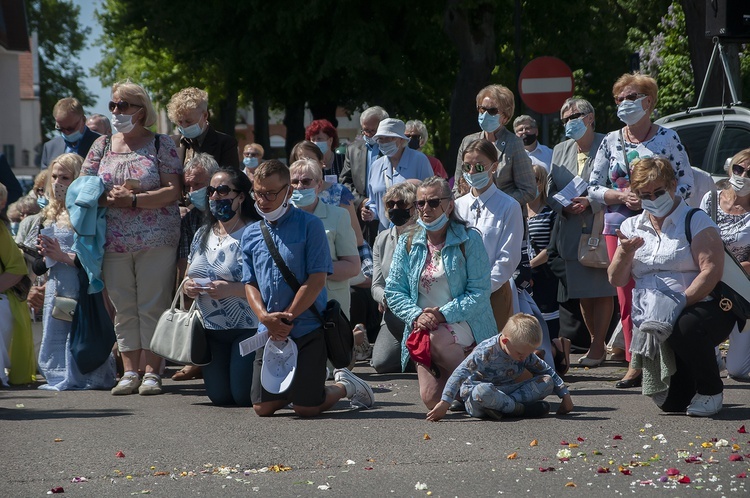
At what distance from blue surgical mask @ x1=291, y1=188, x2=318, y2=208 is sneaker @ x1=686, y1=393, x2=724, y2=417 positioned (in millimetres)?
3442

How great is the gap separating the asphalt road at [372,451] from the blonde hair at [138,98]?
2.21 meters

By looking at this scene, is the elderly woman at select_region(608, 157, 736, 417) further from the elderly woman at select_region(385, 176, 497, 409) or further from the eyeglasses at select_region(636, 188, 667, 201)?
the elderly woman at select_region(385, 176, 497, 409)

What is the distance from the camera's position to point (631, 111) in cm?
995

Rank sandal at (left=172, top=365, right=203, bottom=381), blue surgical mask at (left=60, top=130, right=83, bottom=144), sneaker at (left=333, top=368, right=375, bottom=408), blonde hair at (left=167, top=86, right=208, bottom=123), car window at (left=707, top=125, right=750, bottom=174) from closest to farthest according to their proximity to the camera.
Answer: sneaker at (left=333, top=368, right=375, bottom=408) < blonde hair at (left=167, top=86, right=208, bottom=123) < sandal at (left=172, top=365, right=203, bottom=381) < blue surgical mask at (left=60, top=130, right=83, bottom=144) < car window at (left=707, top=125, right=750, bottom=174)

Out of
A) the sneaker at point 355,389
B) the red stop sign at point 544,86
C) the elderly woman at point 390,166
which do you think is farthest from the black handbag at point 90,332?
the red stop sign at point 544,86

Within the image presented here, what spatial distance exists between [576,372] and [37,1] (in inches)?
2741

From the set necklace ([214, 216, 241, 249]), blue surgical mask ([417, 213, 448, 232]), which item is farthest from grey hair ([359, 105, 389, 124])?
blue surgical mask ([417, 213, 448, 232])

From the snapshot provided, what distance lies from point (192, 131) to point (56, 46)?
68.2 meters

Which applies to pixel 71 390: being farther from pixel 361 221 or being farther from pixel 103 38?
pixel 103 38

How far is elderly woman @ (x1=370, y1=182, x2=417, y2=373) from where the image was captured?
34.1 feet

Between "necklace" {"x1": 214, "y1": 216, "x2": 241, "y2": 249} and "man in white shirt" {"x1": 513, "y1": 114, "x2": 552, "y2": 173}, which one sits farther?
"man in white shirt" {"x1": 513, "y1": 114, "x2": 552, "y2": 173}

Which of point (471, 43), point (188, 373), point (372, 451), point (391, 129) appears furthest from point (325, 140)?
point (471, 43)

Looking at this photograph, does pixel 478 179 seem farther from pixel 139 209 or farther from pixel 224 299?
pixel 139 209

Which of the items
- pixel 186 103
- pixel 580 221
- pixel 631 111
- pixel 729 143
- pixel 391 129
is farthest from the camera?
pixel 729 143
